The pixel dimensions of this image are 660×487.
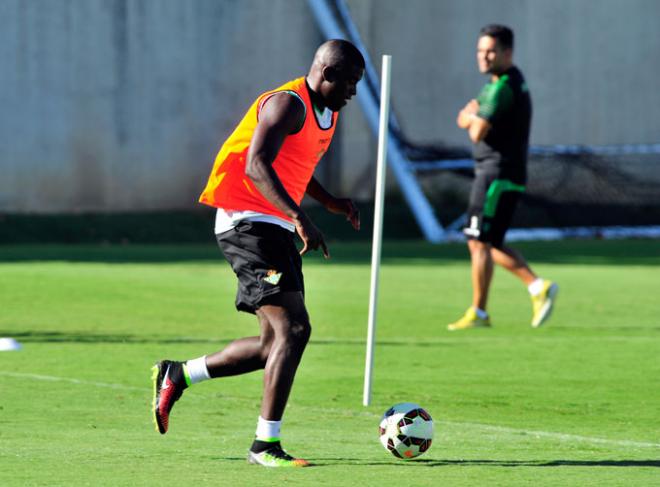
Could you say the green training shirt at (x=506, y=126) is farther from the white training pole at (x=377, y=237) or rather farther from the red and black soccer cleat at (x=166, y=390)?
the red and black soccer cleat at (x=166, y=390)

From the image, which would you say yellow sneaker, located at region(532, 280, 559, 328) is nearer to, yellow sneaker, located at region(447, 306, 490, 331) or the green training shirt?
yellow sneaker, located at region(447, 306, 490, 331)

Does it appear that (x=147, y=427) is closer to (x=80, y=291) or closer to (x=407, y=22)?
(x=80, y=291)

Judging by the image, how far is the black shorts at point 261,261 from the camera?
7477 millimetres

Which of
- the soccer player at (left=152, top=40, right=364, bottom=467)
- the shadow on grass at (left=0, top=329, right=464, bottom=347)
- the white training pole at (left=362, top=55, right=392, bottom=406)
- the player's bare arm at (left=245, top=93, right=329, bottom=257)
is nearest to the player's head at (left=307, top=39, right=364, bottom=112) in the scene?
the soccer player at (left=152, top=40, right=364, bottom=467)

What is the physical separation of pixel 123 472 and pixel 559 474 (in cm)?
195

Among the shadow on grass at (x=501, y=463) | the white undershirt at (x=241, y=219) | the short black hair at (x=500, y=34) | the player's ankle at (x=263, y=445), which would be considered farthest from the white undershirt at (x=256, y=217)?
the short black hair at (x=500, y=34)

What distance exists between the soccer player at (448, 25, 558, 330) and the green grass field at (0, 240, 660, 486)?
41cm

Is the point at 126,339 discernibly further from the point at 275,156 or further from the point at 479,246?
the point at 275,156

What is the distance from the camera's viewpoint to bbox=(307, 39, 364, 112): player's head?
7516 millimetres

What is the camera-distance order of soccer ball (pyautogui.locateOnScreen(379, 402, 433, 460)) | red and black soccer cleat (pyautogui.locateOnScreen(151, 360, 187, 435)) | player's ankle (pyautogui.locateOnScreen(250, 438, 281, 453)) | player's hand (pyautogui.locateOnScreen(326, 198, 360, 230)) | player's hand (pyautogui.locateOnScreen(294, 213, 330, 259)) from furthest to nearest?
player's hand (pyautogui.locateOnScreen(326, 198, 360, 230)), red and black soccer cleat (pyautogui.locateOnScreen(151, 360, 187, 435)), soccer ball (pyautogui.locateOnScreen(379, 402, 433, 460)), player's ankle (pyautogui.locateOnScreen(250, 438, 281, 453)), player's hand (pyautogui.locateOnScreen(294, 213, 330, 259))

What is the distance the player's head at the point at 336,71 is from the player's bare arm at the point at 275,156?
164mm

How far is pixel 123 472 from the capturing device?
7.02 meters

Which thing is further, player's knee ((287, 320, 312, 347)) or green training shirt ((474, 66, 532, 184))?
green training shirt ((474, 66, 532, 184))

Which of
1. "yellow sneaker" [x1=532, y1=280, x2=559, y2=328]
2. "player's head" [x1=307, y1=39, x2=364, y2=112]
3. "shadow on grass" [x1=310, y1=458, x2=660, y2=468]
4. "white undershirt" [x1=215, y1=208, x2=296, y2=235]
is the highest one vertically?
"player's head" [x1=307, y1=39, x2=364, y2=112]
